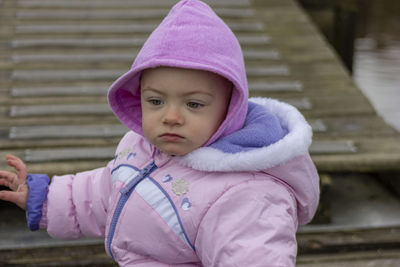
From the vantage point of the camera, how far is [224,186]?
1.64m

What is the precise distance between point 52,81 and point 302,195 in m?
2.31

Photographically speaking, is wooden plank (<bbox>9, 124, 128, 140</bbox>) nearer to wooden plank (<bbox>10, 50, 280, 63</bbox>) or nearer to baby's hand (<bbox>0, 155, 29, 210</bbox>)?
wooden plank (<bbox>10, 50, 280, 63</bbox>)

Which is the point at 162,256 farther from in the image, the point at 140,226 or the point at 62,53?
the point at 62,53

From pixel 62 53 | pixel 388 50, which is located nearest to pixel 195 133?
pixel 62 53

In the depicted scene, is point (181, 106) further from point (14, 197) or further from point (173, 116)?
Answer: point (14, 197)

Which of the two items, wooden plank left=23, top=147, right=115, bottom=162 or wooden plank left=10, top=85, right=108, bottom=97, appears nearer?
wooden plank left=23, top=147, right=115, bottom=162

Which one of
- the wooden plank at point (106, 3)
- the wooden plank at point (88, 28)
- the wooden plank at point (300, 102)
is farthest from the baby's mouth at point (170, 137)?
the wooden plank at point (106, 3)

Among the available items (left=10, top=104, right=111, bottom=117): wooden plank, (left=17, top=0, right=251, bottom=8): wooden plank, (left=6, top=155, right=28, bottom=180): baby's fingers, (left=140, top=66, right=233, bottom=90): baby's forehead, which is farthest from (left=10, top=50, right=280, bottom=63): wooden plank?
(left=140, top=66, right=233, bottom=90): baby's forehead

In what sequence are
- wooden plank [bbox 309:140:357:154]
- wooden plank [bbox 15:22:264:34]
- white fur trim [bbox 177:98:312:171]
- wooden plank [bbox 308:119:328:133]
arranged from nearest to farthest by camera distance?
white fur trim [bbox 177:98:312:171], wooden plank [bbox 309:140:357:154], wooden plank [bbox 308:119:328:133], wooden plank [bbox 15:22:264:34]

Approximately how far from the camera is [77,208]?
1964 millimetres

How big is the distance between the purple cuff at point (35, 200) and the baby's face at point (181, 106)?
1.59ft

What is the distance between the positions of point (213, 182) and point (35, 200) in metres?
0.62

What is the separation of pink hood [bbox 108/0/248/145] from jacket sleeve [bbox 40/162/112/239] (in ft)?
1.28

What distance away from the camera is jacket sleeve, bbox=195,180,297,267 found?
4.99ft
